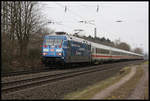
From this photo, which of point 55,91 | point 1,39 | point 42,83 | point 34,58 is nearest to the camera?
point 55,91

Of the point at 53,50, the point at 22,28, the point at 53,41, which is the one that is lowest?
the point at 53,50

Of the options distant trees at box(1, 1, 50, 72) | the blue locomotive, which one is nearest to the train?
the blue locomotive

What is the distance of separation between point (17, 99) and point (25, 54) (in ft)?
51.5

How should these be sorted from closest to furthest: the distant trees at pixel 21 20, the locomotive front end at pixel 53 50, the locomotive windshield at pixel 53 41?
the locomotive front end at pixel 53 50 < the locomotive windshield at pixel 53 41 < the distant trees at pixel 21 20

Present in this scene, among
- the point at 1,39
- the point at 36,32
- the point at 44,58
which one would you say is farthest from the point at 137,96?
the point at 36,32

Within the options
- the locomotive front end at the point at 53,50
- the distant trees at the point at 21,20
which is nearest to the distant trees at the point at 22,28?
the distant trees at the point at 21,20

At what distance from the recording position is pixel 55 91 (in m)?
8.71

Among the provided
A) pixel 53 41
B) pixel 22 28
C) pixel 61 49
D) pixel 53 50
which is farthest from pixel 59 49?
pixel 22 28

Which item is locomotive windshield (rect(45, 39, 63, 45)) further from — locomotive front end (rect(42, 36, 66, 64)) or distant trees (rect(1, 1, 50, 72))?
distant trees (rect(1, 1, 50, 72))

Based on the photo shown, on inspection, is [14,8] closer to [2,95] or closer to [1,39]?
[1,39]

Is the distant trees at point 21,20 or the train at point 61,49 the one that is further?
the distant trees at point 21,20

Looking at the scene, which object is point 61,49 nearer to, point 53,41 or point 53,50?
point 53,50

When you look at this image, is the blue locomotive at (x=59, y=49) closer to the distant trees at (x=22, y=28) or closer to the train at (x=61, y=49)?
the train at (x=61, y=49)

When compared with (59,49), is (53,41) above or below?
above
